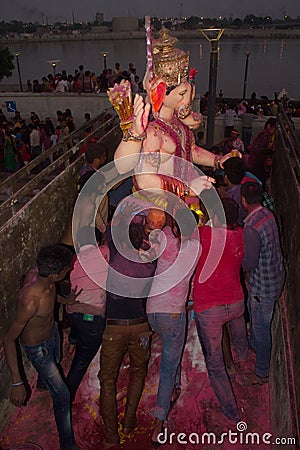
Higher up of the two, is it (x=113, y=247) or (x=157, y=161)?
(x=157, y=161)

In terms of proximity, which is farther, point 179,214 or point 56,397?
point 179,214

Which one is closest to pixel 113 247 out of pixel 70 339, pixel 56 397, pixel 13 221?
pixel 13 221

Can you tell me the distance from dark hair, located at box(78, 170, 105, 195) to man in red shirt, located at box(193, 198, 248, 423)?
1.68 metres

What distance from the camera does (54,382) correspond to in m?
3.45

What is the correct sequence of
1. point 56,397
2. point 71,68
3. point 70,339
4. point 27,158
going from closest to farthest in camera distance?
point 56,397
point 70,339
point 27,158
point 71,68

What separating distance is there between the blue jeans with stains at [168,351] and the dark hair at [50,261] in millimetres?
937

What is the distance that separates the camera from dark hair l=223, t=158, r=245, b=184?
4.72 metres

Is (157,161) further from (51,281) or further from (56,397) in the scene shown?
(56,397)

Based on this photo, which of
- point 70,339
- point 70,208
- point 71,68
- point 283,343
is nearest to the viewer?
point 283,343

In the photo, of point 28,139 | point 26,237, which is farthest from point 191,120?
point 28,139

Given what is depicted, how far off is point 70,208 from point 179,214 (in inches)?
80.4

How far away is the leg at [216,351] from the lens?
364 centimetres

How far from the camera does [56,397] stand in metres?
3.46

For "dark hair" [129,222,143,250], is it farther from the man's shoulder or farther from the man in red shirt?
the man's shoulder
